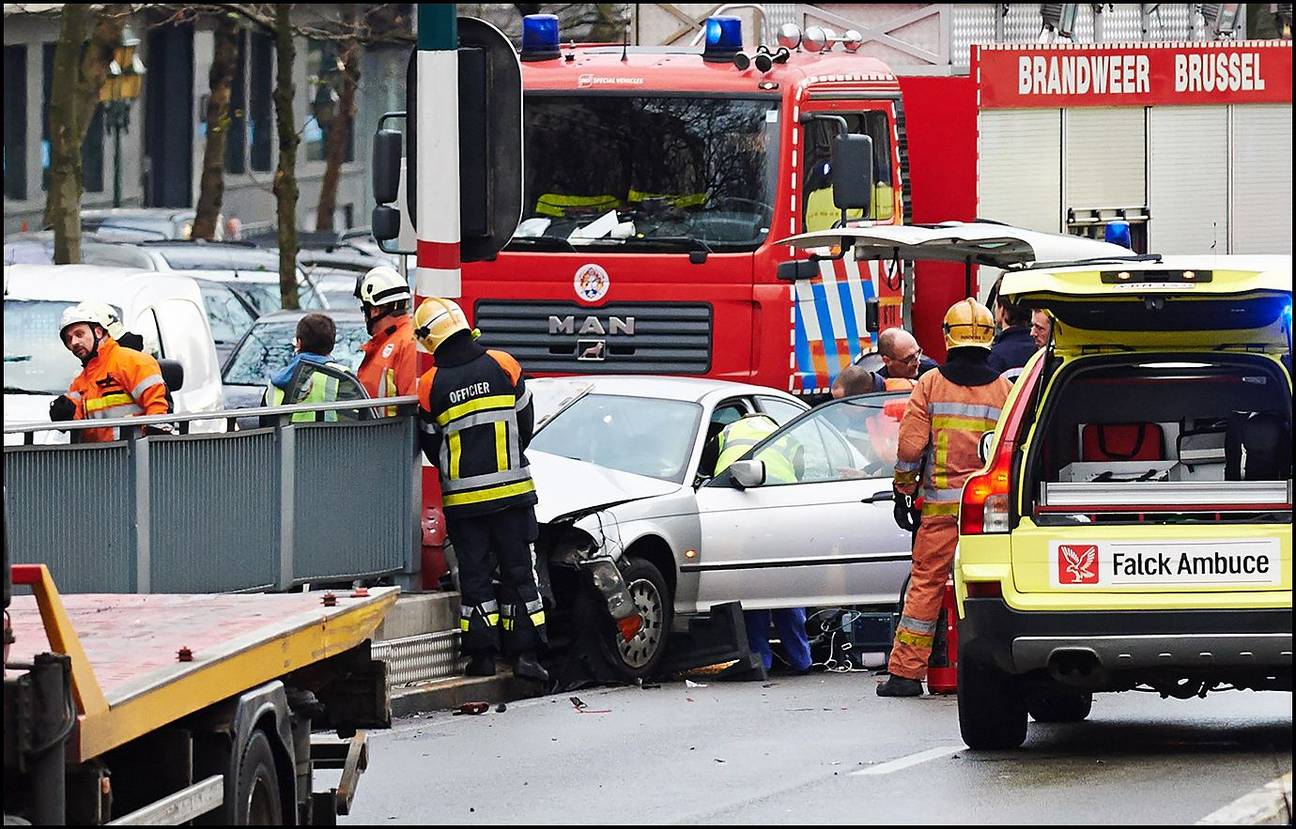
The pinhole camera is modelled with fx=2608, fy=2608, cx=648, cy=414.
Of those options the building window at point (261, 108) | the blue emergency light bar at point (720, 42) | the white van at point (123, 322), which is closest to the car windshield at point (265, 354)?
the white van at point (123, 322)

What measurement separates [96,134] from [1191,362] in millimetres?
48040

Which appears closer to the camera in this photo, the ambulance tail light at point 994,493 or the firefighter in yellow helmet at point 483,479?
the ambulance tail light at point 994,493

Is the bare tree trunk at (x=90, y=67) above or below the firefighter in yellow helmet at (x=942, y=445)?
above

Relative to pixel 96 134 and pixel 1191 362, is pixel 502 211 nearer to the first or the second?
pixel 1191 362

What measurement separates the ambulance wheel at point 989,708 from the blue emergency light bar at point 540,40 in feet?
27.7

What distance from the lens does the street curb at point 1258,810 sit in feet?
25.8

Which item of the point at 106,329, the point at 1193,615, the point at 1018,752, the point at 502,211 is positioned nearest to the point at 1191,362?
the point at 1193,615

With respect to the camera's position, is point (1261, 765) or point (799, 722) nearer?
point (1261, 765)

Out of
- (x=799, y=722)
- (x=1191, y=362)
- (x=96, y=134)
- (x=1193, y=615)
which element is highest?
(x=96, y=134)

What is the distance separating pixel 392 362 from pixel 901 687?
3.17 metres

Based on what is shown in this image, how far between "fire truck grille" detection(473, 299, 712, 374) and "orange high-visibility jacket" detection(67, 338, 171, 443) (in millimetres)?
3887

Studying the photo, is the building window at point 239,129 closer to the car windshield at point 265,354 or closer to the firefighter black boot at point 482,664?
the car windshield at point 265,354

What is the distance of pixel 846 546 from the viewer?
44.0 feet

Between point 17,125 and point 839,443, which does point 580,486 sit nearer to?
point 839,443
